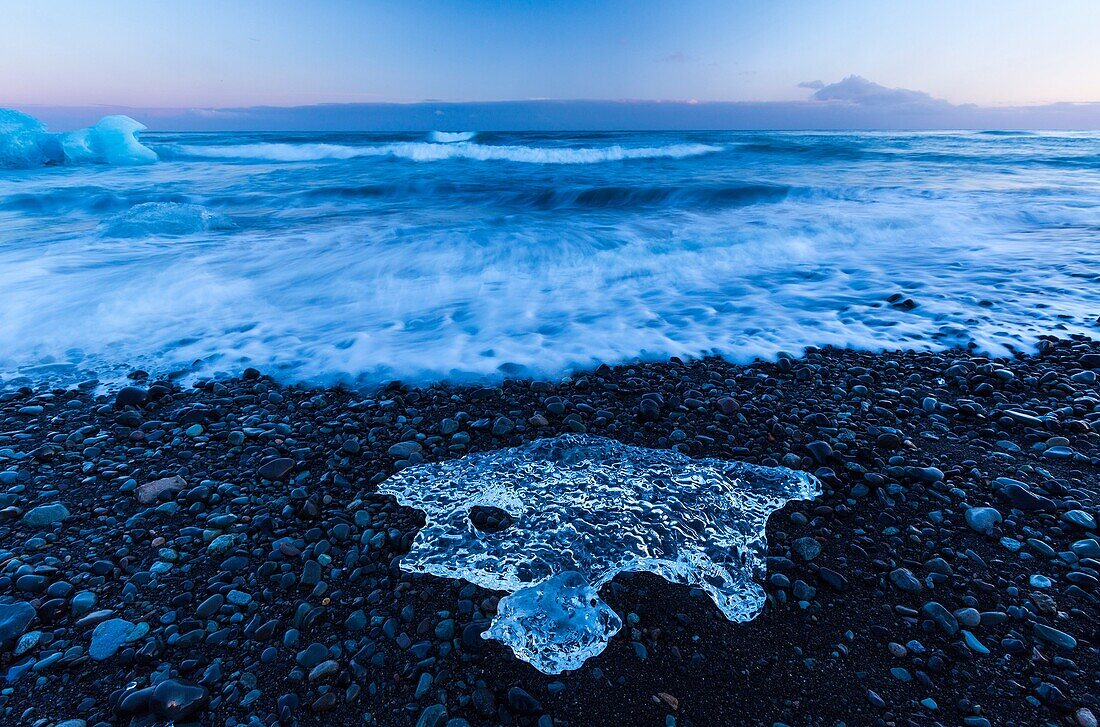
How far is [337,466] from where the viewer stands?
284 cm

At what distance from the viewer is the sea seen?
4.45 metres

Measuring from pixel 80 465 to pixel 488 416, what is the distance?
7.46 feet

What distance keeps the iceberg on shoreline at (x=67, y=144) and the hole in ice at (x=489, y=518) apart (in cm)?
2494

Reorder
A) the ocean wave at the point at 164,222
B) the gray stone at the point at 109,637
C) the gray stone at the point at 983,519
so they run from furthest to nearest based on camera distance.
→ the ocean wave at the point at 164,222 < the gray stone at the point at 983,519 < the gray stone at the point at 109,637

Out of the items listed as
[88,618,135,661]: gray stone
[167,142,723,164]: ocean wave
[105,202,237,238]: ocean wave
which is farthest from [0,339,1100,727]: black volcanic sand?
[167,142,723,164]: ocean wave

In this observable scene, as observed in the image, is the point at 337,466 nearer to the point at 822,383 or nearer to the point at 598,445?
the point at 598,445

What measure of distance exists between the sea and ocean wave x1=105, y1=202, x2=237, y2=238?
4 centimetres

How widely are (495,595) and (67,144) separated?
26.4 metres

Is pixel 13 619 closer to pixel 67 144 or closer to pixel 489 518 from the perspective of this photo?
pixel 489 518

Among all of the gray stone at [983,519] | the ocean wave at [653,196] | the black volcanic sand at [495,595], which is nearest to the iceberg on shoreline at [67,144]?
the ocean wave at [653,196]

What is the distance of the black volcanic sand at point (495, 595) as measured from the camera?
1684 millimetres

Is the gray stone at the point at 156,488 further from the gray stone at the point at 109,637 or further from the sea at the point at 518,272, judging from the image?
the sea at the point at 518,272

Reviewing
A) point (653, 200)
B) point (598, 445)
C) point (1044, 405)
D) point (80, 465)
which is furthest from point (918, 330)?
point (653, 200)

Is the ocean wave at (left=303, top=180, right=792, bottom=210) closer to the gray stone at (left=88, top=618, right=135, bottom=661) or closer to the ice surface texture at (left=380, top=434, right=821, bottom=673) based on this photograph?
the ice surface texture at (left=380, top=434, right=821, bottom=673)
